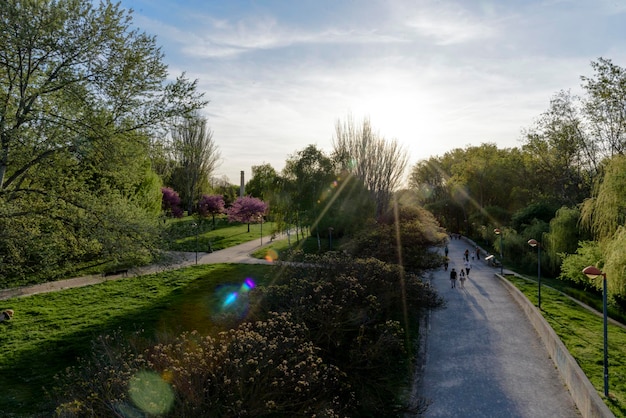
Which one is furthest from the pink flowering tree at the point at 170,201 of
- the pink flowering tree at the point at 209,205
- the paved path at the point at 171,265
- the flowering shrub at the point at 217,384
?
the flowering shrub at the point at 217,384

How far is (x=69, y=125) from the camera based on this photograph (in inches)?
405

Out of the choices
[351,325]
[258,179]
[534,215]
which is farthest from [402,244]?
[258,179]

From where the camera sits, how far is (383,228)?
26047 millimetres

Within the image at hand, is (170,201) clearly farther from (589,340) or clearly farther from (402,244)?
(589,340)

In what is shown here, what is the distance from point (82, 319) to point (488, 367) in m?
15.8

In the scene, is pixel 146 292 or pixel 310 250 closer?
pixel 146 292

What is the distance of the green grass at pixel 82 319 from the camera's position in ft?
39.2

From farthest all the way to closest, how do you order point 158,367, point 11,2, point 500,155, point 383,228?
point 500,155
point 383,228
point 11,2
point 158,367

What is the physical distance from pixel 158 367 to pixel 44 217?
6197 mm

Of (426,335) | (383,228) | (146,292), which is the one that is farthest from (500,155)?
(146,292)

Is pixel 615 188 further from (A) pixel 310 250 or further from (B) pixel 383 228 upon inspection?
(A) pixel 310 250

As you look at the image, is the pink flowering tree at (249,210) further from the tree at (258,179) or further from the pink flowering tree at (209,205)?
the tree at (258,179)

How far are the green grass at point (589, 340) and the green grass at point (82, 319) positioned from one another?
12.6m

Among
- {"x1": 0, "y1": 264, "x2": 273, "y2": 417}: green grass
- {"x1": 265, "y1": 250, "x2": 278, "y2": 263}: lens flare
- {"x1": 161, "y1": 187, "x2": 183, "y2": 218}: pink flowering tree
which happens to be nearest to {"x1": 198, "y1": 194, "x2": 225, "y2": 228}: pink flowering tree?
{"x1": 161, "y1": 187, "x2": 183, "y2": 218}: pink flowering tree
